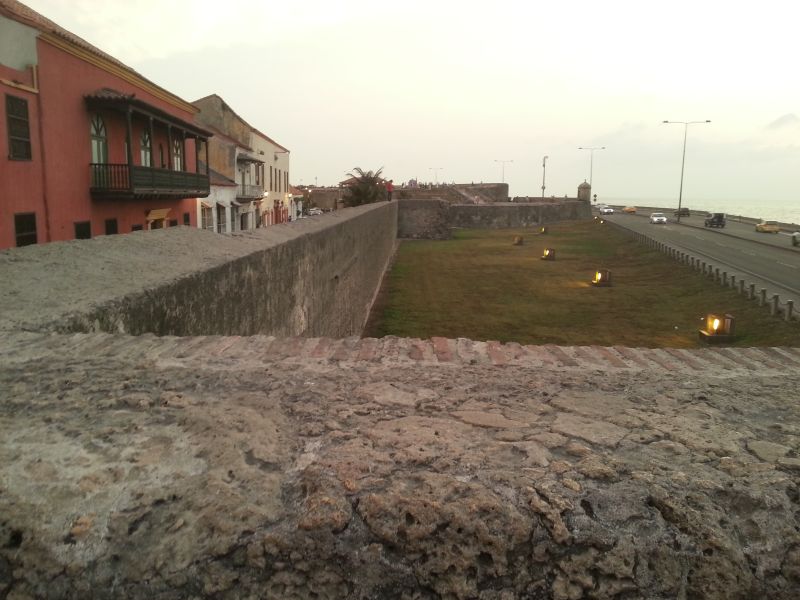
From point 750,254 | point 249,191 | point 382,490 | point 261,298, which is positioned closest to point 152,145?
point 249,191

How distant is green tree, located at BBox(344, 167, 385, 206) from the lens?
40531mm

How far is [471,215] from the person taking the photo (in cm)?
5491

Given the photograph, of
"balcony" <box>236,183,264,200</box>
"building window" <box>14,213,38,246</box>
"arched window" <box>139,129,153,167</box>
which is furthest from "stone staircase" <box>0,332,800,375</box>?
"balcony" <box>236,183,264,200</box>

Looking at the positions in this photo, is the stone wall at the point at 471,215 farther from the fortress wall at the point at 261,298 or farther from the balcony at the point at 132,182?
the fortress wall at the point at 261,298

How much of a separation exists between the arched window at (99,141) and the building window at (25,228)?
3.42 metres

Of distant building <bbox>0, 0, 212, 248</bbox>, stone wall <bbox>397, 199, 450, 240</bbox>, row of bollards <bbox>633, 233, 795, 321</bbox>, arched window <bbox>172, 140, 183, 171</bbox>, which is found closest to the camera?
distant building <bbox>0, 0, 212, 248</bbox>

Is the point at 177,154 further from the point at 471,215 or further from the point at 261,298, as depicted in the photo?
the point at 471,215

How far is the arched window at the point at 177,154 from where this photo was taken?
2247cm

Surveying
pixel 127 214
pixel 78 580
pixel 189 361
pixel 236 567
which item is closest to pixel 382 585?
pixel 236 567

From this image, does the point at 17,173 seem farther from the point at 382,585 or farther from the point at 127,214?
the point at 382,585

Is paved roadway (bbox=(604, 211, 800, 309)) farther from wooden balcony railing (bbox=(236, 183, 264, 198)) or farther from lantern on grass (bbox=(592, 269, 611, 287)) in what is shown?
wooden balcony railing (bbox=(236, 183, 264, 198))

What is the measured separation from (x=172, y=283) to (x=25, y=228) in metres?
11.8

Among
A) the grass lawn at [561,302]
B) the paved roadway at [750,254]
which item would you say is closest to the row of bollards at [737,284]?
the grass lawn at [561,302]

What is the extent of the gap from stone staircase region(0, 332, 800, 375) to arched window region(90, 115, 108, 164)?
15422 mm
